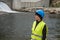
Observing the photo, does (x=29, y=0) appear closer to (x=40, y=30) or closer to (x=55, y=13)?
(x=55, y=13)

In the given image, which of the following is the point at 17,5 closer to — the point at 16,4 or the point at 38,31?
the point at 16,4

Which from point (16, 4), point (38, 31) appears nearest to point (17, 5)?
point (16, 4)

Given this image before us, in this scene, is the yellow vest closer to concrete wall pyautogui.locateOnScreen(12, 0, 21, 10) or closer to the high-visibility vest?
the high-visibility vest

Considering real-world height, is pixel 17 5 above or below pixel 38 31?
below

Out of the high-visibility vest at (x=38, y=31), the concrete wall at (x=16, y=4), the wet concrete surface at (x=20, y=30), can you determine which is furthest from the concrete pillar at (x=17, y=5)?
the high-visibility vest at (x=38, y=31)

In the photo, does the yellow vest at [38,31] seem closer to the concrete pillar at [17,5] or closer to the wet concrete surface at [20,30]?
the wet concrete surface at [20,30]

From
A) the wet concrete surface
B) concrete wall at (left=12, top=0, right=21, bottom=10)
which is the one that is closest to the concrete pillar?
concrete wall at (left=12, top=0, right=21, bottom=10)

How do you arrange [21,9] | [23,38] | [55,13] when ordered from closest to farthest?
[23,38] → [55,13] → [21,9]

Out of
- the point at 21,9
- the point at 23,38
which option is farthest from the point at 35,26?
the point at 21,9

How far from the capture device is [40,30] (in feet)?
21.0

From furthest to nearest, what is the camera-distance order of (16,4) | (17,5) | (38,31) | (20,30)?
(16,4), (17,5), (20,30), (38,31)

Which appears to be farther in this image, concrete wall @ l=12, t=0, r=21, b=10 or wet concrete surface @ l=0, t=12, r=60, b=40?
concrete wall @ l=12, t=0, r=21, b=10

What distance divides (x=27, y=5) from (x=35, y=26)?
34779 mm

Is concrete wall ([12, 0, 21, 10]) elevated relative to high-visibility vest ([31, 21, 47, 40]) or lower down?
lower down
